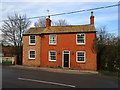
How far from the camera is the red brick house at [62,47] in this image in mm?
17625

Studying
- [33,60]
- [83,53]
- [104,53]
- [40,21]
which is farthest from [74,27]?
[40,21]

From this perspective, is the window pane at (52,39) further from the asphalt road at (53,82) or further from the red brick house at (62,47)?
the asphalt road at (53,82)

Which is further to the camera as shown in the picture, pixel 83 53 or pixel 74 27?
pixel 74 27

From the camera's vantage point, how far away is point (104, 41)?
17219 millimetres

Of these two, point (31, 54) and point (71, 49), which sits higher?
point (71, 49)

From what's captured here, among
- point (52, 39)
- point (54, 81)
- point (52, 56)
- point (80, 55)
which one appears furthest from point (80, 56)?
point (54, 81)

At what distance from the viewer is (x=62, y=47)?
1872 cm

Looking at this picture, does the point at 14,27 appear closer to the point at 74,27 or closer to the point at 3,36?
the point at 3,36

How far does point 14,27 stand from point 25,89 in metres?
24.1

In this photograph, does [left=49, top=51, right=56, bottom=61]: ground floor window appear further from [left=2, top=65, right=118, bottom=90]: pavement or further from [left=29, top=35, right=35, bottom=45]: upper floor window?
[left=2, top=65, right=118, bottom=90]: pavement

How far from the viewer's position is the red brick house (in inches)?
694

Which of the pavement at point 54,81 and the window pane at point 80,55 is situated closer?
the pavement at point 54,81

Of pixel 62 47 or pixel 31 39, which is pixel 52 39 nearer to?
pixel 62 47

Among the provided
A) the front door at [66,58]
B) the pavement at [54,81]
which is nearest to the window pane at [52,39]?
the front door at [66,58]
